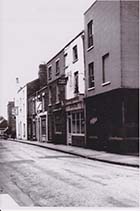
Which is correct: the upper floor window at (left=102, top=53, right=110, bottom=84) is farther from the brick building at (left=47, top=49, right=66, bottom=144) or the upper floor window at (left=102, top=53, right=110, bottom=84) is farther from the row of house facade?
the brick building at (left=47, top=49, right=66, bottom=144)

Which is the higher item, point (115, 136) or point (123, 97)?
point (123, 97)

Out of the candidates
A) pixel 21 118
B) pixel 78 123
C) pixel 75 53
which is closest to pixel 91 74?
pixel 75 53

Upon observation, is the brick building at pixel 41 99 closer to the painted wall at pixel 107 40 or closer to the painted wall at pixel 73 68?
the painted wall at pixel 73 68

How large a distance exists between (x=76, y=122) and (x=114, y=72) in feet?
18.0

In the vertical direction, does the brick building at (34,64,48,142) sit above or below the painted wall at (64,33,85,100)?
below

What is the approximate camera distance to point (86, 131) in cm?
1491

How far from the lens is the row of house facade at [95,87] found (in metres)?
9.09

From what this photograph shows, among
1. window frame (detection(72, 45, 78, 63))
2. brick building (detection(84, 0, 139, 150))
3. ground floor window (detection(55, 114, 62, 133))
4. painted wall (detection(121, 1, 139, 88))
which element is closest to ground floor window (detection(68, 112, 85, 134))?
ground floor window (detection(55, 114, 62, 133))

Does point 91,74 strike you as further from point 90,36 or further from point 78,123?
point 78,123

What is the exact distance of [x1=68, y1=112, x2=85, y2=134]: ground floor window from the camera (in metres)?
15.9

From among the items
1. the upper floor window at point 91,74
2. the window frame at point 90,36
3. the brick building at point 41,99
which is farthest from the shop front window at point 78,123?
the window frame at point 90,36

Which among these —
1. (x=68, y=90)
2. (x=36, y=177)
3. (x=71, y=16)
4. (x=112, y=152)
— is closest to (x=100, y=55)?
(x=112, y=152)

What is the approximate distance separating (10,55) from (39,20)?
2.12 feet

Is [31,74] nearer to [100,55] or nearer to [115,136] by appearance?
[115,136]
